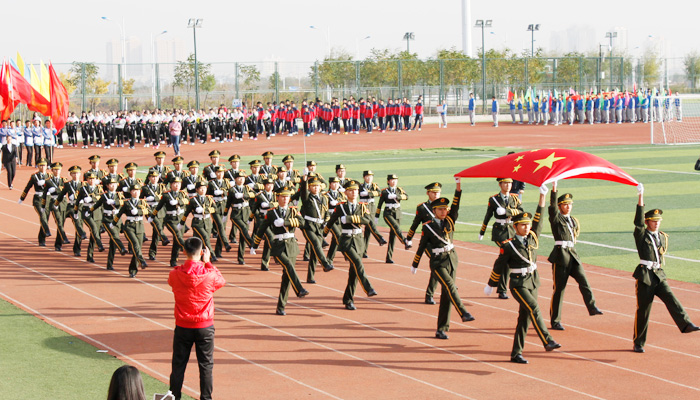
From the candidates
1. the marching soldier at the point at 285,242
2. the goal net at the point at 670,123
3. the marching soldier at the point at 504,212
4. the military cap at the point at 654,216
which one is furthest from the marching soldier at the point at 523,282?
the goal net at the point at 670,123

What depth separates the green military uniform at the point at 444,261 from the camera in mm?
10905

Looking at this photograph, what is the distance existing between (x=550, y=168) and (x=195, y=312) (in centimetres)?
513

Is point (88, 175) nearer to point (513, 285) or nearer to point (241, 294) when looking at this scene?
point (241, 294)

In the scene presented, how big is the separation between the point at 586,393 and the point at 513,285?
168cm

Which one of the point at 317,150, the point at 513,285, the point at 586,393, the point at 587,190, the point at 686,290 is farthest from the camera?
the point at 317,150

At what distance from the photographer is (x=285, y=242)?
12.4 metres

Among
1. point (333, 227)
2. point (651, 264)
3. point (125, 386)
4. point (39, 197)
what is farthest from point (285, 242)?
point (39, 197)

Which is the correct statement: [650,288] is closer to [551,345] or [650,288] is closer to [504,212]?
[551,345]

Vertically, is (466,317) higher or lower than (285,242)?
lower

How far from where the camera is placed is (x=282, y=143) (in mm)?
42469

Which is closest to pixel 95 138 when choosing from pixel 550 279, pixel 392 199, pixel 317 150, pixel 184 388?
pixel 317 150

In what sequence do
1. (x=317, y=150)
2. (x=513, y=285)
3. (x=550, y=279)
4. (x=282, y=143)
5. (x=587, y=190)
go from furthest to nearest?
(x=282, y=143) < (x=317, y=150) < (x=587, y=190) < (x=550, y=279) < (x=513, y=285)

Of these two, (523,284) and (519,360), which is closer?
(519,360)

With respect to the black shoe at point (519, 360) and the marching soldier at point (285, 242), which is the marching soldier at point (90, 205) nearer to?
the marching soldier at point (285, 242)
